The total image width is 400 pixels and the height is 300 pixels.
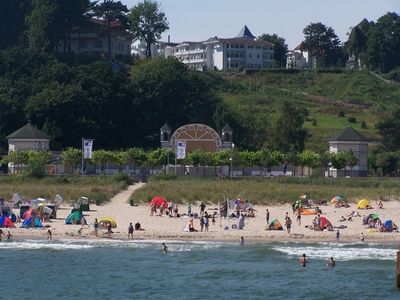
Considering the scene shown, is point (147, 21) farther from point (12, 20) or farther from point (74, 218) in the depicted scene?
point (74, 218)

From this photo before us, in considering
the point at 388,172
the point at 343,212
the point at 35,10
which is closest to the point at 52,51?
the point at 35,10

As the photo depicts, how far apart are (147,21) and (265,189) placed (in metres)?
65.7

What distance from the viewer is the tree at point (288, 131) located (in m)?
101

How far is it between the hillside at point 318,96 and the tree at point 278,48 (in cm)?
2194

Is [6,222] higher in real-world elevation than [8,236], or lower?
higher

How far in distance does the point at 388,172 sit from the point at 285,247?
39693 millimetres

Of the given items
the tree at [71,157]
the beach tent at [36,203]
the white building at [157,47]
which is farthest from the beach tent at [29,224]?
the white building at [157,47]

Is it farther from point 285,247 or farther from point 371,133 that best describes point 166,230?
point 371,133

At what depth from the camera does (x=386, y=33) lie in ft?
469

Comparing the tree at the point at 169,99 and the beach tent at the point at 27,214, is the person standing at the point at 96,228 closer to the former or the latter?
the beach tent at the point at 27,214

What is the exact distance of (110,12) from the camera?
133000 mm

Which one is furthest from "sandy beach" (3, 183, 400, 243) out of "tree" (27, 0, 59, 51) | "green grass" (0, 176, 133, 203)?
"tree" (27, 0, 59, 51)

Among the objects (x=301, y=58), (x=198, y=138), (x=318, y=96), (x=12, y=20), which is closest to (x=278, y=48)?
(x=301, y=58)

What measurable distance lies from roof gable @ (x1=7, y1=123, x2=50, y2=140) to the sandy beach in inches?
934
